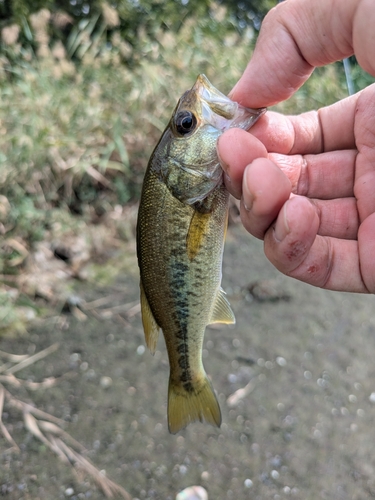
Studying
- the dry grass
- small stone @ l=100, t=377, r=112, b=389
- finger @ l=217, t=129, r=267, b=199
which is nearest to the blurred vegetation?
the dry grass

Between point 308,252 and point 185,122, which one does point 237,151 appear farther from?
point 308,252

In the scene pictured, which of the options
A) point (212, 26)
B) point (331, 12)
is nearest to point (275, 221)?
point (331, 12)

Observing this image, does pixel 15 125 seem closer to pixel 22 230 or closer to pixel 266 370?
pixel 22 230

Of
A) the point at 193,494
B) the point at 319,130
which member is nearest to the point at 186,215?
the point at 319,130

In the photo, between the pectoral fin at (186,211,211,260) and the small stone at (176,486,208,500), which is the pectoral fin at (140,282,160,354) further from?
the small stone at (176,486,208,500)

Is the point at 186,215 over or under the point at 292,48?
under

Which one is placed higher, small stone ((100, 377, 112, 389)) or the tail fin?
the tail fin
